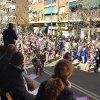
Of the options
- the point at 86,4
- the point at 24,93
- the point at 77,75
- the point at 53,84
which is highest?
the point at 86,4

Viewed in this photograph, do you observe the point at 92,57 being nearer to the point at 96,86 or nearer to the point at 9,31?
the point at 96,86

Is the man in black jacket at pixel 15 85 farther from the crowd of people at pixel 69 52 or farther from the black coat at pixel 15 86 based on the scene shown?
the crowd of people at pixel 69 52

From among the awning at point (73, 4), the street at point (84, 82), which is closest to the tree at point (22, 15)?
the awning at point (73, 4)

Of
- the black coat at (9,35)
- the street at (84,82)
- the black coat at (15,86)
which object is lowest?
the street at (84,82)

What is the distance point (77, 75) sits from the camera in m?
Answer: 13.9

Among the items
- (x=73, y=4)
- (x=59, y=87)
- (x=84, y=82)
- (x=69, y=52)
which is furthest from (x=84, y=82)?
(x=73, y=4)

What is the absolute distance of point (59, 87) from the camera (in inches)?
133

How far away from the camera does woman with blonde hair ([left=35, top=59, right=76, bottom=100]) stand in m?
3.38

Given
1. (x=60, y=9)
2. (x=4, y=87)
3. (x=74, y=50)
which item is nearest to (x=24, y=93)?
(x=4, y=87)

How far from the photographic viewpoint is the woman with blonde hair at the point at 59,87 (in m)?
3.38

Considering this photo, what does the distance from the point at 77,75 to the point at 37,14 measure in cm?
3778

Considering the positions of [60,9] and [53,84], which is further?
[60,9]

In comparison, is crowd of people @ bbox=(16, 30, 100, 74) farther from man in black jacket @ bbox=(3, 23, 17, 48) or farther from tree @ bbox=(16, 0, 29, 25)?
tree @ bbox=(16, 0, 29, 25)

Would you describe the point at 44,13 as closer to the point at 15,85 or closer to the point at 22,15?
the point at 22,15
